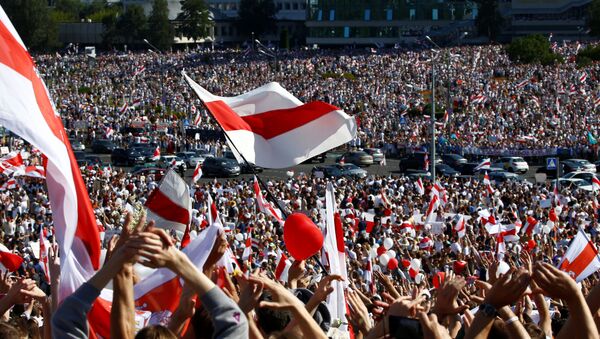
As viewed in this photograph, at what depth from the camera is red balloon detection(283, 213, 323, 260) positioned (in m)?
7.05

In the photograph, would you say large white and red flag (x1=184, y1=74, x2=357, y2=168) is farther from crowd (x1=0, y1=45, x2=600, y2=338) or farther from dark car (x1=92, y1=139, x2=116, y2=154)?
dark car (x1=92, y1=139, x2=116, y2=154)

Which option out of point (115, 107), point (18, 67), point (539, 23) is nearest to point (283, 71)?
point (115, 107)

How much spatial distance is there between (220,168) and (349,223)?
18649mm

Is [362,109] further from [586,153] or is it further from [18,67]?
[18,67]

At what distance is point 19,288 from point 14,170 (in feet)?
65.3

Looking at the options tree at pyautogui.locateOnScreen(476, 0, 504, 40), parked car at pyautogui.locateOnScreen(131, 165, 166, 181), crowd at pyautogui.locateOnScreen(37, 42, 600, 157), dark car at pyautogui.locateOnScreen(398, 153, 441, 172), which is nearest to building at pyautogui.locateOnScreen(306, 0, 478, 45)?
tree at pyautogui.locateOnScreen(476, 0, 504, 40)

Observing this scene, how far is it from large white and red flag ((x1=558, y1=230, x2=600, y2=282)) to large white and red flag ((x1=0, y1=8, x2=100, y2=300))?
500cm

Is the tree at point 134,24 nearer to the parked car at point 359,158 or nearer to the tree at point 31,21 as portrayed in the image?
the tree at point 31,21

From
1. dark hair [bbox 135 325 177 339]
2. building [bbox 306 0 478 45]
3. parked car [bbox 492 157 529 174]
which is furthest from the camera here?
building [bbox 306 0 478 45]

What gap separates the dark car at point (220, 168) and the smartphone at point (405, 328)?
34.1m

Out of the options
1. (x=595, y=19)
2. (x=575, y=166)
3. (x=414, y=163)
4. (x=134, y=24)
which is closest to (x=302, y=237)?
(x=575, y=166)

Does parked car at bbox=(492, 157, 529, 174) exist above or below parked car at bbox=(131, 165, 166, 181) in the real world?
below

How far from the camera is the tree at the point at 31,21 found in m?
99.5

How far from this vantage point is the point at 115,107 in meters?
59.7
